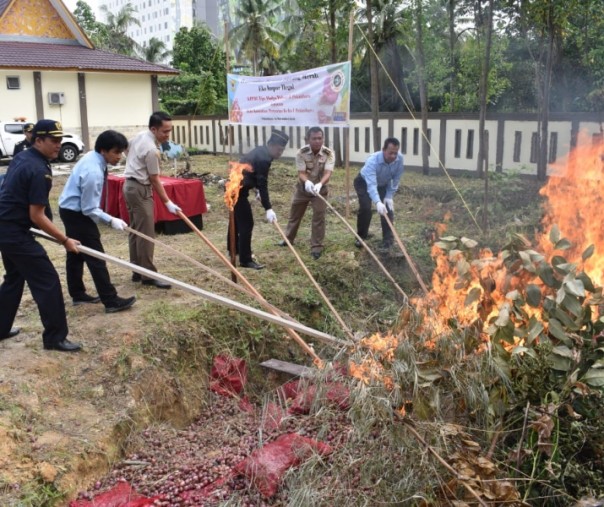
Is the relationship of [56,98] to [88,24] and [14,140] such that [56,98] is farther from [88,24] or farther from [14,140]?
[88,24]

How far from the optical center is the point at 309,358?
19.6 ft

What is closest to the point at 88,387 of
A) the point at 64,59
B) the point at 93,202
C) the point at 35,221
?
the point at 35,221

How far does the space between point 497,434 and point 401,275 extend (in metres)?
4.78

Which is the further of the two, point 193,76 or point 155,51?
point 155,51

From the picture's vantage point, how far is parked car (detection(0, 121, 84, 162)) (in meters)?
17.5

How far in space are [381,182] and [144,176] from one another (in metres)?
3.13

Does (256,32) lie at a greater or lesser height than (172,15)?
lesser

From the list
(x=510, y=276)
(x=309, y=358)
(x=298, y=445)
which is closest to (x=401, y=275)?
(x=309, y=358)

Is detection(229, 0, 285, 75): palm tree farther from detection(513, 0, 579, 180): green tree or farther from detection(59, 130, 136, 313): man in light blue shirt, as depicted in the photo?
detection(59, 130, 136, 313): man in light blue shirt

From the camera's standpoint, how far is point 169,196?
848 centimetres

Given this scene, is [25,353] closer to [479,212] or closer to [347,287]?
[347,287]

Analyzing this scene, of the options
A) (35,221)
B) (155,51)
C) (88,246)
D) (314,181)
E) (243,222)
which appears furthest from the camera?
(155,51)

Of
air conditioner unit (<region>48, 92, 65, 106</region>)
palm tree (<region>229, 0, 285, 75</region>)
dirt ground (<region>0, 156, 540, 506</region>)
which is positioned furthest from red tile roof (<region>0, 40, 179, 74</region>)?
dirt ground (<region>0, 156, 540, 506</region>)

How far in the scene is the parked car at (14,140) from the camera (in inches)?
689
